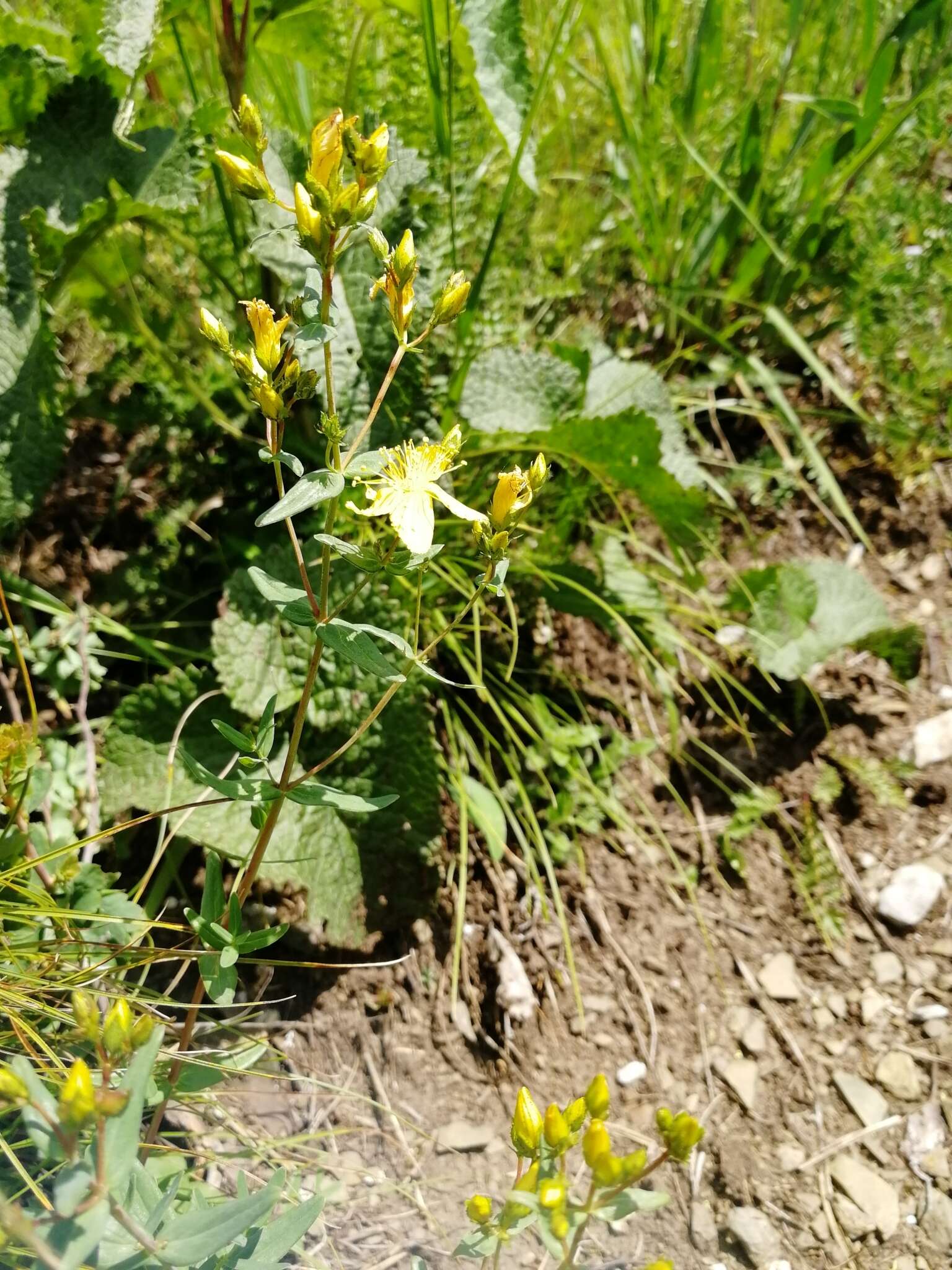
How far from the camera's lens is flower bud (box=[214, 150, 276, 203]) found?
0.84 m

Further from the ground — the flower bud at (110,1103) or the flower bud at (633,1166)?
the flower bud at (110,1103)

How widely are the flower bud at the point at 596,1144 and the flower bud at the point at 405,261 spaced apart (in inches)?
28.4

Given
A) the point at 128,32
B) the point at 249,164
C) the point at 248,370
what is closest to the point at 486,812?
the point at 248,370

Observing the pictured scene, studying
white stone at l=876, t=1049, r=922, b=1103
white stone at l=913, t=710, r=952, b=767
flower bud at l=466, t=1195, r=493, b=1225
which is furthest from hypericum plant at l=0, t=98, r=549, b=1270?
white stone at l=913, t=710, r=952, b=767

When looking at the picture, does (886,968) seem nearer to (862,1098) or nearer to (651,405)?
(862,1098)

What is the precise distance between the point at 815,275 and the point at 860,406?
12.1 inches

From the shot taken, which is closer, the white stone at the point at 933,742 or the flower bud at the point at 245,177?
the flower bud at the point at 245,177

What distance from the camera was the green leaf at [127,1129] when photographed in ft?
2.14

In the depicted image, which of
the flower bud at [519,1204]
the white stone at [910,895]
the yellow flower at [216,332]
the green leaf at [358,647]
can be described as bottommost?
the white stone at [910,895]

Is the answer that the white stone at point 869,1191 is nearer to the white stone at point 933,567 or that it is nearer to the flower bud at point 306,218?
the white stone at point 933,567

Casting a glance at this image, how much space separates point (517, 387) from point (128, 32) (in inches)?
30.3

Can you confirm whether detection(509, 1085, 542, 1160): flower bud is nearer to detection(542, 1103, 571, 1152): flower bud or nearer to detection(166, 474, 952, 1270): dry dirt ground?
detection(542, 1103, 571, 1152): flower bud

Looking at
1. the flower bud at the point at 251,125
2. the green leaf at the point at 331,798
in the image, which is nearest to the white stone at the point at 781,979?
the green leaf at the point at 331,798

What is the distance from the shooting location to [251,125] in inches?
34.3
